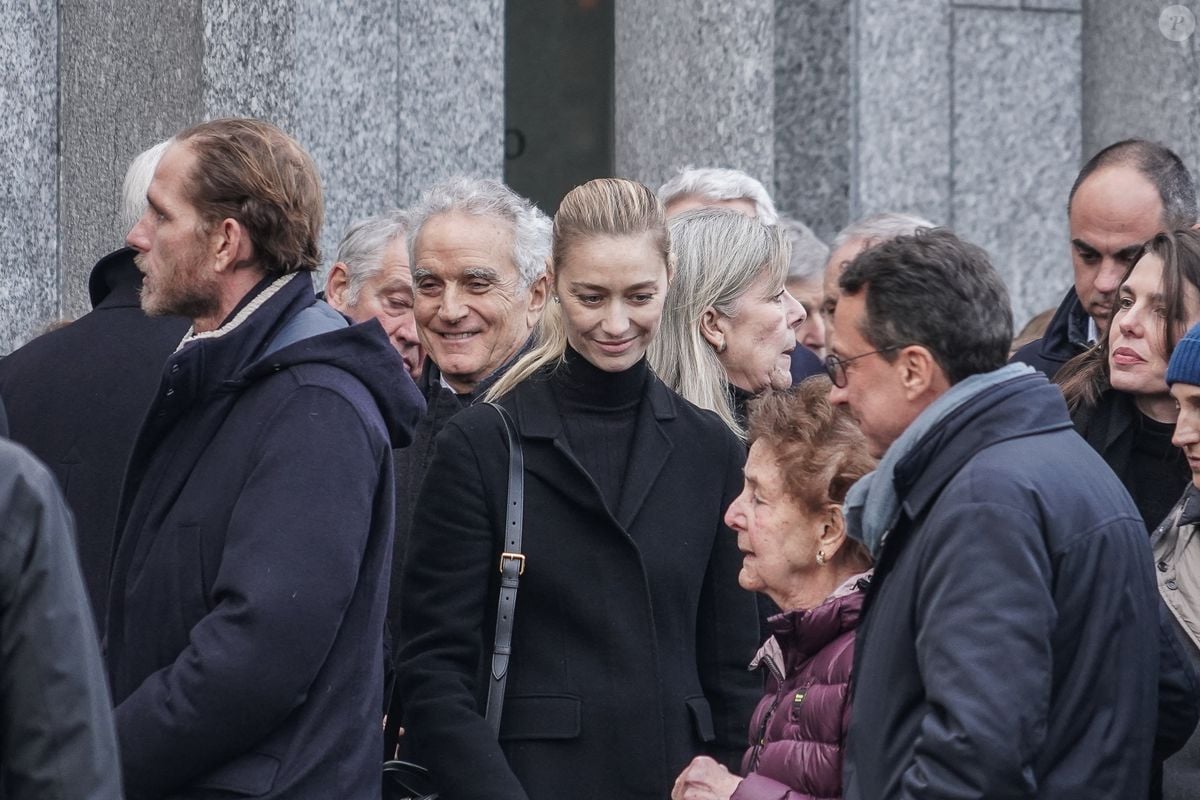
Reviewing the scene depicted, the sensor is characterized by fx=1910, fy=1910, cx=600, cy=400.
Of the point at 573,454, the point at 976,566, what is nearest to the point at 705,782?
the point at 573,454

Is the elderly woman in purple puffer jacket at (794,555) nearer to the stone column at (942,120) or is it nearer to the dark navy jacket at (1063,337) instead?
the dark navy jacket at (1063,337)

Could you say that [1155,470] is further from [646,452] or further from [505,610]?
[505,610]

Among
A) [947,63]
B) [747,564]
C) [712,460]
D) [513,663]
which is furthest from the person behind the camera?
[947,63]

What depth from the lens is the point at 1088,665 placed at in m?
3.00

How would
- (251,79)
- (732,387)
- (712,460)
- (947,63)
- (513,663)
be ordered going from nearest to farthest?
(513,663) → (712,460) → (732,387) → (251,79) → (947,63)

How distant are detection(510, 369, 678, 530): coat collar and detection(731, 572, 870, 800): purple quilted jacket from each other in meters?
0.60

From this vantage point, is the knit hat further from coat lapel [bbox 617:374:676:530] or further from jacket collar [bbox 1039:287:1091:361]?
jacket collar [bbox 1039:287:1091:361]

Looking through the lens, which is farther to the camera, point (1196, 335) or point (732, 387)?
point (732, 387)

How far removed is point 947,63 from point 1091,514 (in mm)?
4866

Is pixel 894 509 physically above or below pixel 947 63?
below

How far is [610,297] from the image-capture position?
163 inches

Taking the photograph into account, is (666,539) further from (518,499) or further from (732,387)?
(732,387)

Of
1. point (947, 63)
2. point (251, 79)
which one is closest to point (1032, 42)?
point (947, 63)

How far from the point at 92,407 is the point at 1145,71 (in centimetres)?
516
